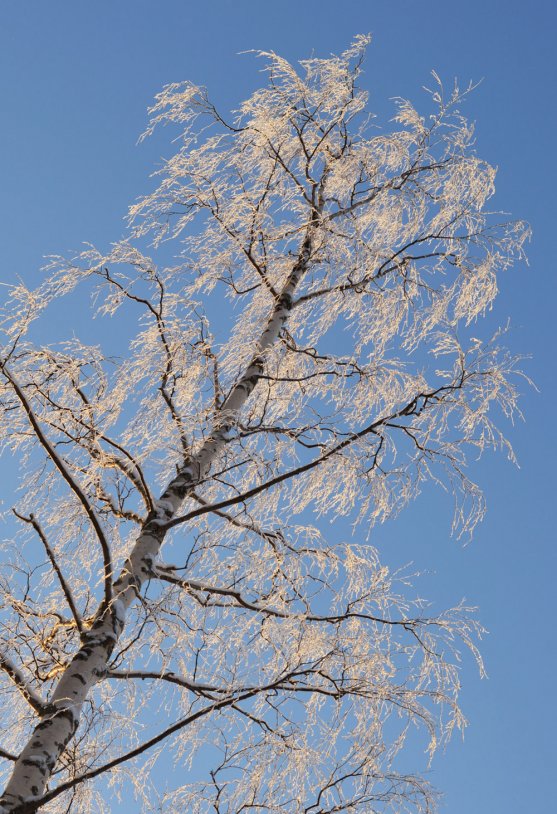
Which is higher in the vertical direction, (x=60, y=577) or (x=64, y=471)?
(x=64, y=471)

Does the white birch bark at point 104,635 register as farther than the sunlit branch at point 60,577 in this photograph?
No

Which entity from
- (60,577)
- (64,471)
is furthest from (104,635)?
(64,471)

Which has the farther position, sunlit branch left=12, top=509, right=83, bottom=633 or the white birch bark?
sunlit branch left=12, top=509, right=83, bottom=633

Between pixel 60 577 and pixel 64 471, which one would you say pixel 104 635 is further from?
pixel 64 471

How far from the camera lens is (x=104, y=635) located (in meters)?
4.42

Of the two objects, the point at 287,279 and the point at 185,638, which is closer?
the point at 185,638

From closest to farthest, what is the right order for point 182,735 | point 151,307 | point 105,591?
point 105,591 < point 182,735 < point 151,307

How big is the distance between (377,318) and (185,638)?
2777 mm

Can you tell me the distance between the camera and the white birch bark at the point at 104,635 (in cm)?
389

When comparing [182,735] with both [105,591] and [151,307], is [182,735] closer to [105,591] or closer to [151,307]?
[105,591]

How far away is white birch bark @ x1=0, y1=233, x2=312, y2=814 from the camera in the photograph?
3.89 metres

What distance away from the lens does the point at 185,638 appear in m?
4.98

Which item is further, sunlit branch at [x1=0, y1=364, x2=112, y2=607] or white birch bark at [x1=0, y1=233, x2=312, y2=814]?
sunlit branch at [x1=0, y1=364, x2=112, y2=607]

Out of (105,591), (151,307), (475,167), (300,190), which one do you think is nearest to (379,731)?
(105,591)
